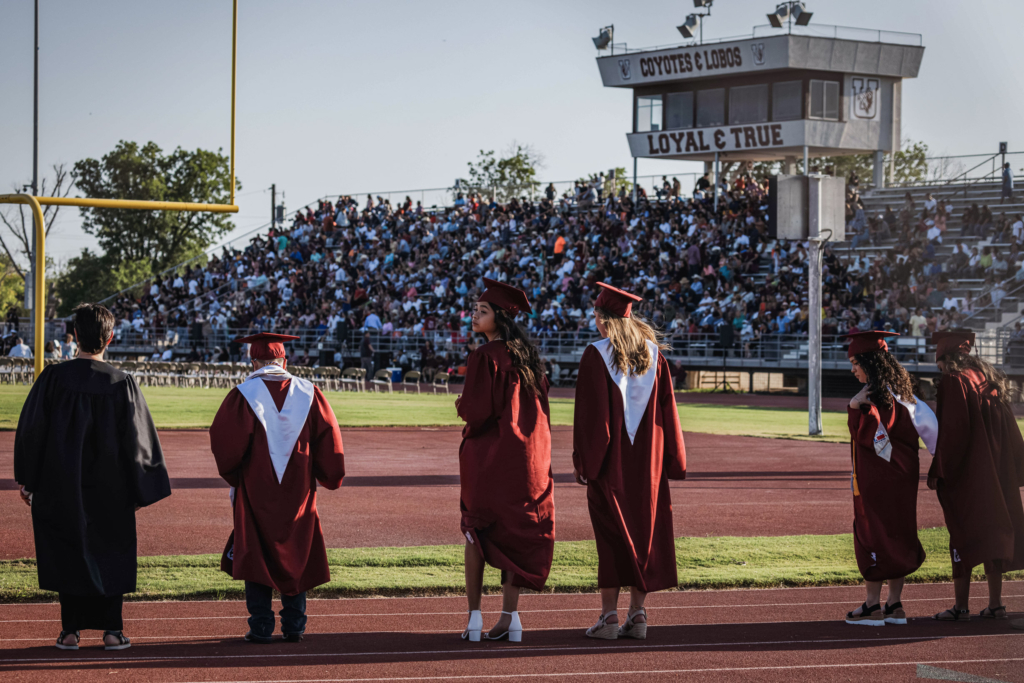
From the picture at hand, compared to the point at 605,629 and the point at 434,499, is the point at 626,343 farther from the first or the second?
the point at 434,499

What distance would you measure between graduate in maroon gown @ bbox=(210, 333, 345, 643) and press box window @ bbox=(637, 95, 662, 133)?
1468 inches

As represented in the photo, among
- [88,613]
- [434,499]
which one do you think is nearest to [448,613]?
[88,613]

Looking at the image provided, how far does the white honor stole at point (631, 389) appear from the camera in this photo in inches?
235

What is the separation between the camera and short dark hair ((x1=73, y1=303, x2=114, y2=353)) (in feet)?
18.5

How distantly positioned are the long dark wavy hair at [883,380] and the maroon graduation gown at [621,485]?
1.31 meters

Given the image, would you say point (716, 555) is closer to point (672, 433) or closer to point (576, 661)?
point (672, 433)

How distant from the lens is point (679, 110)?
135ft

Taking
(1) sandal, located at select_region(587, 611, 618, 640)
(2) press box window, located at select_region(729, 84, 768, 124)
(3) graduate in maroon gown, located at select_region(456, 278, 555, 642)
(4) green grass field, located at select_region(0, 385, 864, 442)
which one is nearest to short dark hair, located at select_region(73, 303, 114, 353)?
(3) graduate in maroon gown, located at select_region(456, 278, 555, 642)

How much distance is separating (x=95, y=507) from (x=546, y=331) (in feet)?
90.6

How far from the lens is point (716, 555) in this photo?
338 inches

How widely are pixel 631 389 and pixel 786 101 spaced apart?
1369 inches

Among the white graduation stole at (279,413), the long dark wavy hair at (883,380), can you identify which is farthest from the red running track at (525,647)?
the long dark wavy hair at (883,380)

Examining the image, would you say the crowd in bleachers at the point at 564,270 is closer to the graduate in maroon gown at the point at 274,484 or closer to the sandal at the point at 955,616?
the sandal at the point at 955,616

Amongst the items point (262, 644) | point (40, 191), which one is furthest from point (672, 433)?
point (40, 191)
